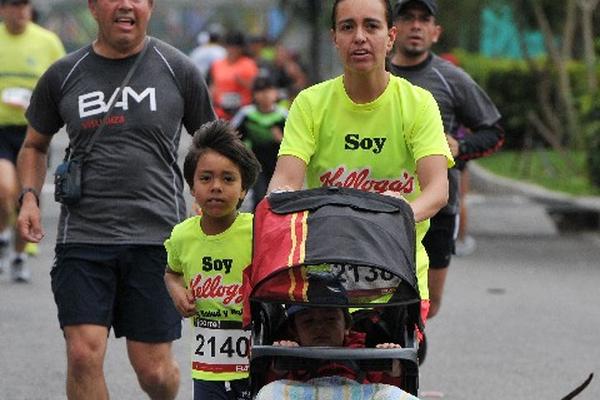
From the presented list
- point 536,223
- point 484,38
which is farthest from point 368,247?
point 484,38

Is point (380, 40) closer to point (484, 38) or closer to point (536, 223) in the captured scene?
point (536, 223)

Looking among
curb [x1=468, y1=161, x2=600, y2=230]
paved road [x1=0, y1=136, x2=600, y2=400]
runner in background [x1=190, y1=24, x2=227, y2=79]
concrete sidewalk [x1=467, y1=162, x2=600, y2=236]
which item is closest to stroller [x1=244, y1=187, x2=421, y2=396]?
paved road [x1=0, y1=136, x2=600, y2=400]

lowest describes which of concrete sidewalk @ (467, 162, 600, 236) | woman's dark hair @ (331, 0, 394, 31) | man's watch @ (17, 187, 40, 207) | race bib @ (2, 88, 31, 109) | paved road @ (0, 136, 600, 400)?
concrete sidewalk @ (467, 162, 600, 236)

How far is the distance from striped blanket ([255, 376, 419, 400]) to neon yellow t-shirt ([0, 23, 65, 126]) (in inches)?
310

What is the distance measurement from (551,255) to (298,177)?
33.1ft

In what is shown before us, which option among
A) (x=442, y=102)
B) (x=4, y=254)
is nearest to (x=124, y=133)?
(x=442, y=102)

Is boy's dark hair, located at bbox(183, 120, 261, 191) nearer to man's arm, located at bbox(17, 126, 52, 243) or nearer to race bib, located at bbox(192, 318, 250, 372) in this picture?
race bib, located at bbox(192, 318, 250, 372)

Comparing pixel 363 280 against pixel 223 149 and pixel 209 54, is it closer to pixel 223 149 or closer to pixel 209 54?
pixel 223 149

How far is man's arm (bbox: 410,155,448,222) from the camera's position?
20.4 ft

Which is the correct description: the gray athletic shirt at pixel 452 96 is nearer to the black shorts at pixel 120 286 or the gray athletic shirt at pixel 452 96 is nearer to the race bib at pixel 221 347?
the black shorts at pixel 120 286

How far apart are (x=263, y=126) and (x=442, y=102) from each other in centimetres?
707

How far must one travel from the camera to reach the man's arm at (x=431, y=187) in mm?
6203

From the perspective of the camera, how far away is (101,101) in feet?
24.0

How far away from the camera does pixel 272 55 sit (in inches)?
1388
